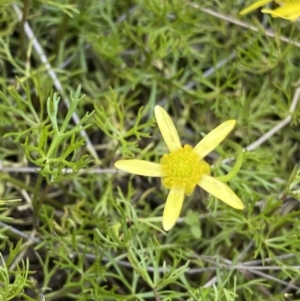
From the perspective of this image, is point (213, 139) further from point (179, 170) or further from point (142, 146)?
point (142, 146)

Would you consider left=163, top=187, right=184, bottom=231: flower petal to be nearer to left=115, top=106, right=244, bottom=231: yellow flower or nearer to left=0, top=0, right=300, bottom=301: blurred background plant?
left=115, top=106, right=244, bottom=231: yellow flower

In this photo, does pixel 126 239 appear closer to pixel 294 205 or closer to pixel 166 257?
pixel 166 257

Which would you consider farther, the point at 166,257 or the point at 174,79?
the point at 174,79

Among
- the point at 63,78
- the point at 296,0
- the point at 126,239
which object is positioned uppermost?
the point at 296,0

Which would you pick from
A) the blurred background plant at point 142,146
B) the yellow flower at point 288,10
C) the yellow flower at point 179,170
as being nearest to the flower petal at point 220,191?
the yellow flower at point 179,170

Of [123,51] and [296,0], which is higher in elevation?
[296,0]

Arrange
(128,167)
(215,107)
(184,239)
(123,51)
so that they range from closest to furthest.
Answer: (128,167) → (184,239) → (215,107) → (123,51)

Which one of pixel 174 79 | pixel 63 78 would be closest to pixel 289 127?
pixel 174 79

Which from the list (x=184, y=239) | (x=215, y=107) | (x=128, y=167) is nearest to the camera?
(x=128, y=167)
